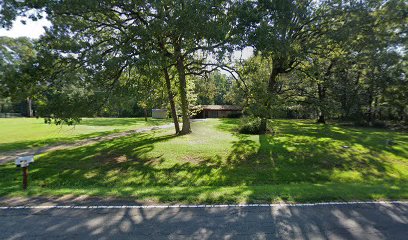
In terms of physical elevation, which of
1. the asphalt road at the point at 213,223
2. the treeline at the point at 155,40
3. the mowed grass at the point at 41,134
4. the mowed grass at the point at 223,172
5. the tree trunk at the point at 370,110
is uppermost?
the treeline at the point at 155,40

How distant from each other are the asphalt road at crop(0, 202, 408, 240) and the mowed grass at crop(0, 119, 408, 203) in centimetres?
62

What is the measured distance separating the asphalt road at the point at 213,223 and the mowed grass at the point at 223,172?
2.04 feet

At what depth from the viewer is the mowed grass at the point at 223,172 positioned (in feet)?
19.5

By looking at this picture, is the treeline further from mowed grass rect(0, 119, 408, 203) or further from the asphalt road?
the asphalt road

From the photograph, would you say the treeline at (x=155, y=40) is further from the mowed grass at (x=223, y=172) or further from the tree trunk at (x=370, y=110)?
the tree trunk at (x=370, y=110)

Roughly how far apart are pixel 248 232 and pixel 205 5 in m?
8.56

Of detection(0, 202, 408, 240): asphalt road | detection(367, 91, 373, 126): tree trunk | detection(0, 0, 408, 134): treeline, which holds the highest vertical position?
detection(0, 0, 408, 134): treeline

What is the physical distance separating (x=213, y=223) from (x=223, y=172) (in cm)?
617

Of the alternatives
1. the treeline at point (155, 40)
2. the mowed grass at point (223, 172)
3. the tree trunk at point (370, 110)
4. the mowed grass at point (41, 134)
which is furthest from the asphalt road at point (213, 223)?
the tree trunk at point (370, 110)

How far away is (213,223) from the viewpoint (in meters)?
4.27

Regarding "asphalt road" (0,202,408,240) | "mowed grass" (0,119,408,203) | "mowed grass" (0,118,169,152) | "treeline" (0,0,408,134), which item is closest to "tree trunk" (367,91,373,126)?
"treeline" (0,0,408,134)

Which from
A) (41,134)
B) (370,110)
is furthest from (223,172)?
(370,110)

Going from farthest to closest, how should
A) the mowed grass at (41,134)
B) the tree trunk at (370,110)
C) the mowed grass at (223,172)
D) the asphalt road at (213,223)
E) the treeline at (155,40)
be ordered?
the tree trunk at (370,110)
the mowed grass at (41,134)
the treeline at (155,40)
the mowed grass at (223,172)
the asphalt road at (213,223)

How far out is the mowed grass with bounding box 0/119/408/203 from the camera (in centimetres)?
595
